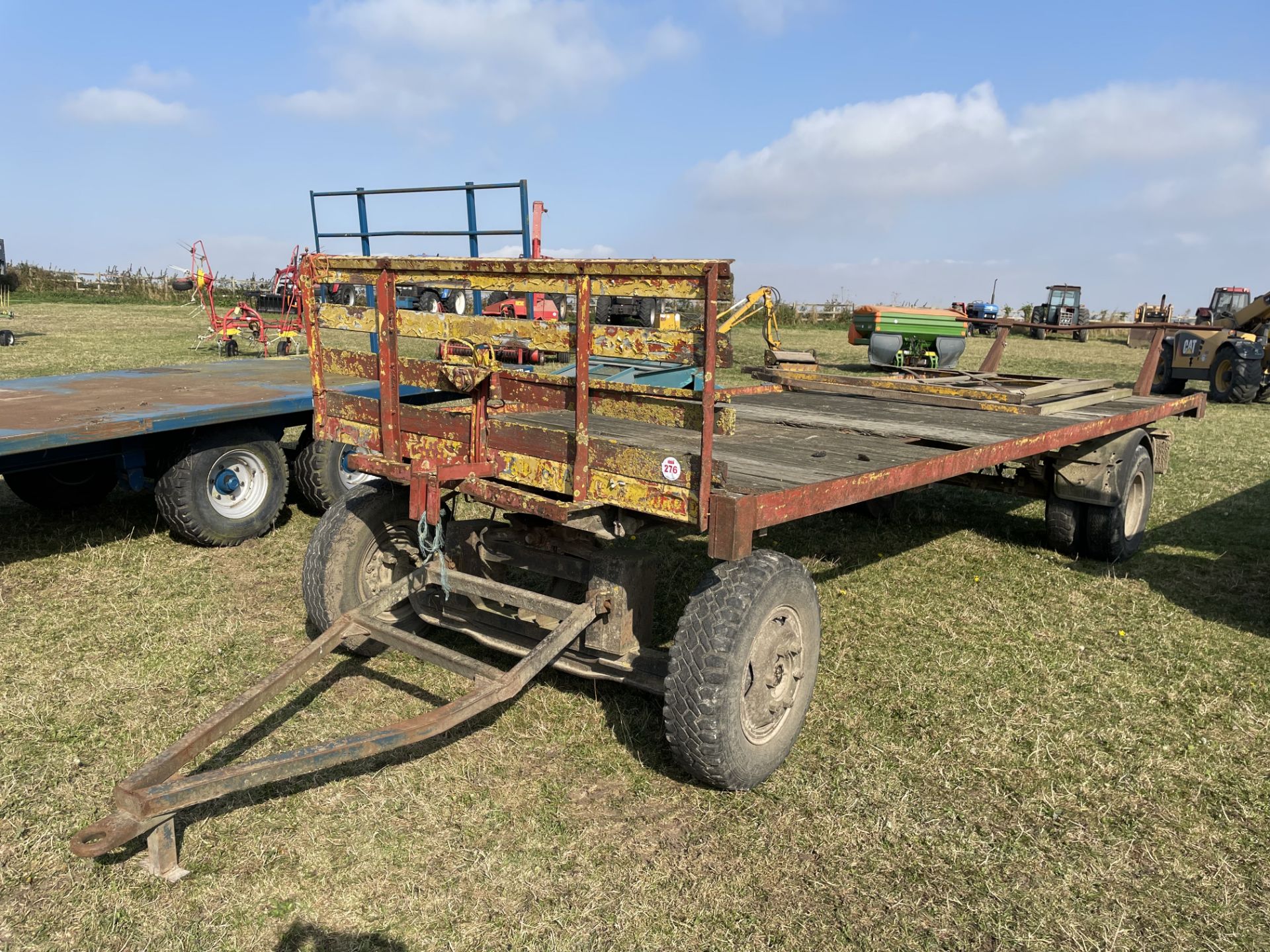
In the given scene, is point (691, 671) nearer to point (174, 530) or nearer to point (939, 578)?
point (939, 578)

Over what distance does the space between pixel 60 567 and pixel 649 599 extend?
3847 millimetres

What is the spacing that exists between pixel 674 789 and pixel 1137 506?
4.55 meters

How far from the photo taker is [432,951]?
254cm

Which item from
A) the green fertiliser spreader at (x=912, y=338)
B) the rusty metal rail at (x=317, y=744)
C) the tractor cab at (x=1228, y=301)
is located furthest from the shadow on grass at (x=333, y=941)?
the tractor cab at (x=1228, y=301)

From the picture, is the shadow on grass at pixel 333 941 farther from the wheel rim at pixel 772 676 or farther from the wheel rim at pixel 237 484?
the wheel rim at pixel 237 484

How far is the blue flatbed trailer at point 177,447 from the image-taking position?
4.91 meters

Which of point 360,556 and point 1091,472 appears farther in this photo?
point 1091,472

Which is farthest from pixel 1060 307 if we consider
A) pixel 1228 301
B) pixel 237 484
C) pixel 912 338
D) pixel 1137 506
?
pixel 237 484

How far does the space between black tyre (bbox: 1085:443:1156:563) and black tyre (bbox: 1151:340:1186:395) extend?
11611 millimetres

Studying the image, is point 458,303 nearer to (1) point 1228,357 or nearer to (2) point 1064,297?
(1) point 1228,357

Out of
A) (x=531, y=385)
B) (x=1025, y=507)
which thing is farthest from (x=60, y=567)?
(x=1025, y=507)

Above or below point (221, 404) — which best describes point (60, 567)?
below

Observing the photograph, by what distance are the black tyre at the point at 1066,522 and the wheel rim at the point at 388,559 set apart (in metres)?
4.11

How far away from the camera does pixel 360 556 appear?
4.10m
